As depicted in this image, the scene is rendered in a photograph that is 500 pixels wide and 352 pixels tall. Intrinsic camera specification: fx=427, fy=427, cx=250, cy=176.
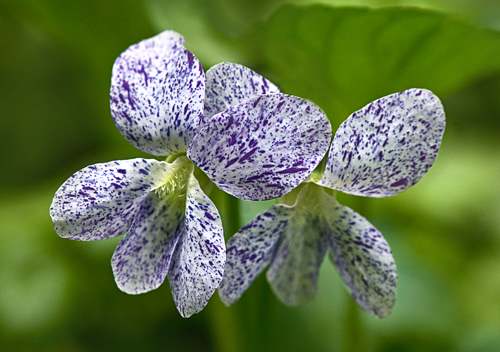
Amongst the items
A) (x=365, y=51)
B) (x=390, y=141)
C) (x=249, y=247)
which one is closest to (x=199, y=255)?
(x=249, y=247)

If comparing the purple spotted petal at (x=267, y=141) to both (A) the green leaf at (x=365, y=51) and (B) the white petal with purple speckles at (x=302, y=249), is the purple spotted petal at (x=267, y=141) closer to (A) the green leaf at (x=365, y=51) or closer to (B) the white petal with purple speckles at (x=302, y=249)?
(B) the white petal with purple speckles at (x=302, y=249)

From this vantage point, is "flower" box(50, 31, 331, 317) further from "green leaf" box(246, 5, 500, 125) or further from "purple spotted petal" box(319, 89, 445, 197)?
"green leaf" box(246, 5, 500, 125)

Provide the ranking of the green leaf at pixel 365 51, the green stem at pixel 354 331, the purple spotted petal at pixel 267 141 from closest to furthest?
the purple spotted petal at pixel 267 141 → the green leaf at pixel 365 51 → the green stem at pixel 354 331

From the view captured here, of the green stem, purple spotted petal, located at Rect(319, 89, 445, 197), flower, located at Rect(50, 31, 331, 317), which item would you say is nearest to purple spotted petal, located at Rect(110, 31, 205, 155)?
flower, located at Rect(50, 31, 331, 317)

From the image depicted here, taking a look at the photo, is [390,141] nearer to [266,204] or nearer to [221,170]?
[221,170]

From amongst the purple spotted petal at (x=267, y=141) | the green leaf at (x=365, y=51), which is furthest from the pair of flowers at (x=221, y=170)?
the green leaf at (x=365, y=51)

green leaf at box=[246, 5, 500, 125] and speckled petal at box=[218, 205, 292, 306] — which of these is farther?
green leaf at box=[246, 5, 500, 125]

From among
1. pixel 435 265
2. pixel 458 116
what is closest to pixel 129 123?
pixel 435 265
